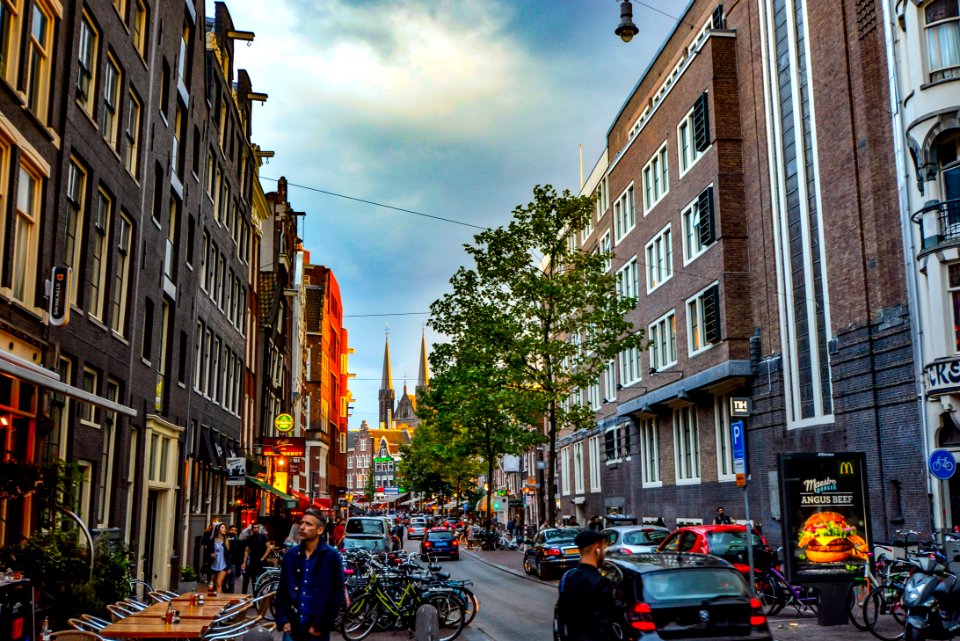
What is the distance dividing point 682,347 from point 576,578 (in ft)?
101

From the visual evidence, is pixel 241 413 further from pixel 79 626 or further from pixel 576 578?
pixel 576 578

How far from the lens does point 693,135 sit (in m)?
35.6

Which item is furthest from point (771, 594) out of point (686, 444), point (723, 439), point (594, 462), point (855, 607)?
point (594, 462)

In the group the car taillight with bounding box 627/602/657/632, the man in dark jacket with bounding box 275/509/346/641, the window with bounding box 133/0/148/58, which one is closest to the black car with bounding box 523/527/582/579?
the window with bounding box 133/0/148/58

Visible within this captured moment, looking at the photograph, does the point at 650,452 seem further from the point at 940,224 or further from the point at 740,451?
the point at 740,451

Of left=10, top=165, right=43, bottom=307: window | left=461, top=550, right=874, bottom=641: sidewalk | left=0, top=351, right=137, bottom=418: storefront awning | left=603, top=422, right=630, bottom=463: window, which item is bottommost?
left=461, top=550, right=874, bottom=641: sidewalk

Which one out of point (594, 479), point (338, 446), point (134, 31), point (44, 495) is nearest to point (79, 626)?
point (44, 495)

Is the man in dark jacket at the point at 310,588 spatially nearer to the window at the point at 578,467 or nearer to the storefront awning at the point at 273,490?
the storefront awning at the point at 273,490

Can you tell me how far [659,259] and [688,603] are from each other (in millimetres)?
30344

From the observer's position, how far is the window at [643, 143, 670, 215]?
1544 inches

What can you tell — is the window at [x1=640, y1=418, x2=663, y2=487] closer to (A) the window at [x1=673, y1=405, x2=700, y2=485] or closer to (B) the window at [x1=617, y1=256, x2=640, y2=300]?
(A) the window at [x1=673, y1=405, x2=700, y2=485]

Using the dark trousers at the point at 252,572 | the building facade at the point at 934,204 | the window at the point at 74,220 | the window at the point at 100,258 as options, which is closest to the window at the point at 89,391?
the window at the point at 100,258

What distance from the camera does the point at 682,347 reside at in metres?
36.3

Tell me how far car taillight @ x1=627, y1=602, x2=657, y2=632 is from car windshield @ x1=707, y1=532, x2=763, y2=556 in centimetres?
804
